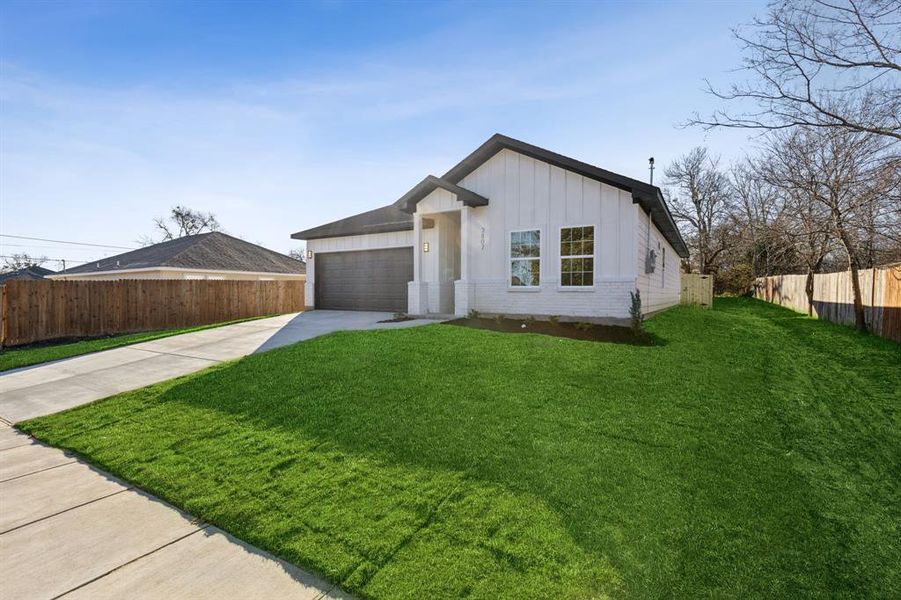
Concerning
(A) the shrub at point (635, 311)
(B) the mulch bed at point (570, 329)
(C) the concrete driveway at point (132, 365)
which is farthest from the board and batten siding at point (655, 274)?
(C) the concrete driveway at point (132, 365)

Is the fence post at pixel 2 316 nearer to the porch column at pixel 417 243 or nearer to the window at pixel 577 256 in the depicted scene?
the porch column at pixel 417 243

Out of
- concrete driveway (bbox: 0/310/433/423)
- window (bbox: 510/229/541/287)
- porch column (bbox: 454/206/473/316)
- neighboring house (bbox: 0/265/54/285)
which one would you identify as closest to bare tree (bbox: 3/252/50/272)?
neighboring house (bbox: 0/265/54/285)

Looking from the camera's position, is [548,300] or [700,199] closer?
[548,300]

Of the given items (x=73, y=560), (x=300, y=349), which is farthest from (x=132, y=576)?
(x=300, y=349)

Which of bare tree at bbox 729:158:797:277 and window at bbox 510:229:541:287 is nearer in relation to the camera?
window at bbox 510:229:541:287

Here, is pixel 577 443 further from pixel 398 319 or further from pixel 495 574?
pixel 398 319

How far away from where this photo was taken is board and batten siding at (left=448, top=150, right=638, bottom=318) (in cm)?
1008

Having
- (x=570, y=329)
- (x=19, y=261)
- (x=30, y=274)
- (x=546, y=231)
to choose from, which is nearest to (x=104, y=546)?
(x=570, y=329)

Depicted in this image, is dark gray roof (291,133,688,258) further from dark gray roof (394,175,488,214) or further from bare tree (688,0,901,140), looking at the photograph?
bare tree (688,0,901,140)

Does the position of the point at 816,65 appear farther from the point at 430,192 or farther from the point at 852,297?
the point at 852,297

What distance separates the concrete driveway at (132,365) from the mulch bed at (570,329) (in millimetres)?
1826

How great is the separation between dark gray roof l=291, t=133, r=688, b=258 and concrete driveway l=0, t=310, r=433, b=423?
Result: 4026 millimetres

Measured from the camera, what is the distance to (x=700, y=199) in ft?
119

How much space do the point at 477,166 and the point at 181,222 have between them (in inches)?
1646
